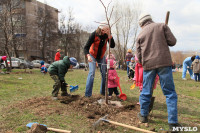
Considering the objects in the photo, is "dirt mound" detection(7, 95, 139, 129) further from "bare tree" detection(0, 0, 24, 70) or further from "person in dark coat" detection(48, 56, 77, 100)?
"bare tree" detection(0, 0, 24, 70)

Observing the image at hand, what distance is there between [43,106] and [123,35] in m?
Result: 22.3

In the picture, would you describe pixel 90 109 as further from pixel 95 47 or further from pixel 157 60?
pixel 157 60

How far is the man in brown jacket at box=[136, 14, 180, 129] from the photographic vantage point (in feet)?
8.18

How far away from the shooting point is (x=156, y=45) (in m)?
2.58

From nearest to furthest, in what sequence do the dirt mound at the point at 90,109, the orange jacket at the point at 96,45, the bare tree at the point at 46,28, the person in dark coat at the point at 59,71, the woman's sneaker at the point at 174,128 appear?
the woman's sneaker at the point at 174,128, the dirt mound at the point at 90,109, the orange jacket at the point at 96,45, the person in dark coat at the point at 59,71, the bare tree at the point at 46,28

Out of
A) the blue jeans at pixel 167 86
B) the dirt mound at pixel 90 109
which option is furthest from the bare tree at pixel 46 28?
the blue jeans at pixel 167 86

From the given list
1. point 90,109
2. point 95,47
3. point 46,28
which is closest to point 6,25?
point 95,47

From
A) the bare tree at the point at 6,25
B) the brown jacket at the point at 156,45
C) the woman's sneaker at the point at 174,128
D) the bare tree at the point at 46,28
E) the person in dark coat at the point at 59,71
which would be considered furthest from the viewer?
the bare tree at the point at 46,28

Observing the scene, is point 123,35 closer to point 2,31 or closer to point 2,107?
point 2,31

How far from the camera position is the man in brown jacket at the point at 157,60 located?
8.18 feet

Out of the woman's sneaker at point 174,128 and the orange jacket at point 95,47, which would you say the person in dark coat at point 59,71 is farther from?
the woman's sneaker at point 174,128

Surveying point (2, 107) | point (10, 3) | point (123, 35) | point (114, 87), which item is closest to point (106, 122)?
point (114, 87)

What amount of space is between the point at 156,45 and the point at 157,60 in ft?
0.80

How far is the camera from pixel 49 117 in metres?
2.95
